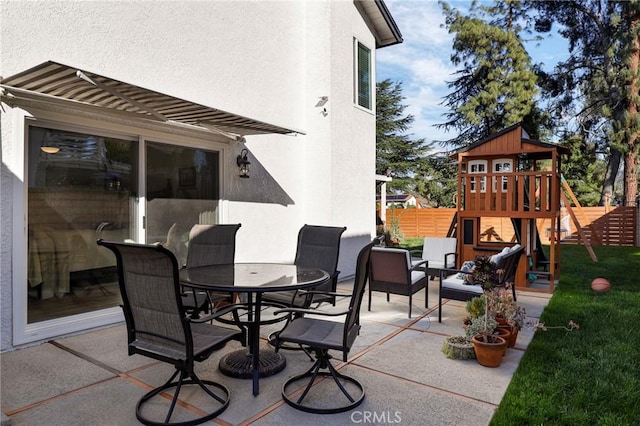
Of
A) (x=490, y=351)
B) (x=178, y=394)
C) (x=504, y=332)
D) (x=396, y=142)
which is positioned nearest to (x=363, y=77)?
(x=504, y=332)

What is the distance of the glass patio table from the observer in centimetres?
365

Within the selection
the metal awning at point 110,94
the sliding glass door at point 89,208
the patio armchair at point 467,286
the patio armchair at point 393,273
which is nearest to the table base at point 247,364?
the patio armchair at point 393,273

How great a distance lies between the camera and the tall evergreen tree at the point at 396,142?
28172 mm

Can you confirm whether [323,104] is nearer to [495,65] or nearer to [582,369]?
[582,369]

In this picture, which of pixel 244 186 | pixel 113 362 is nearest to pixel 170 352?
pixel 113 362

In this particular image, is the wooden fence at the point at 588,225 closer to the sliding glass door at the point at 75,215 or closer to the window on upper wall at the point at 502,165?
the window on upper wall at the point at 502,165

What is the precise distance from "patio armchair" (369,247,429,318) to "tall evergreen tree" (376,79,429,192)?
2223 cm

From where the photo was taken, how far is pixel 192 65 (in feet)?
21.9

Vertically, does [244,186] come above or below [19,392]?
above

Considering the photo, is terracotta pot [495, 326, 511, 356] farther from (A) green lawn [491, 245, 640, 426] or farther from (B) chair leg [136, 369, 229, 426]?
(B) chair leg [136, 369, 229, 426]

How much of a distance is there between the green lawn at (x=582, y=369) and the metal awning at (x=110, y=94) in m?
4.76

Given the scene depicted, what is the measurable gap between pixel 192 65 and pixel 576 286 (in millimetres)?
8954

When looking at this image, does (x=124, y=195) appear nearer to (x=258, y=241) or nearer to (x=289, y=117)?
(x=258, y=241)

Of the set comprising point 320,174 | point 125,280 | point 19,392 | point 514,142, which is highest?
point 514,142
